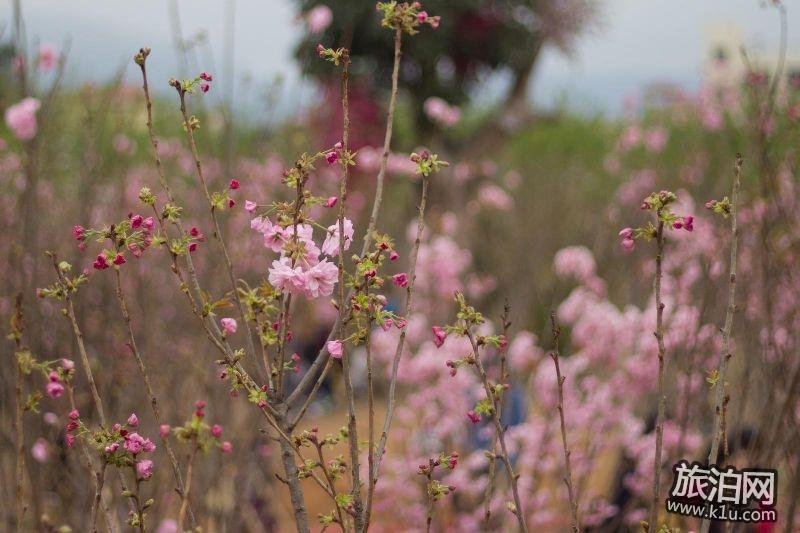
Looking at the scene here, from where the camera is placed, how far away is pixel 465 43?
745 inches

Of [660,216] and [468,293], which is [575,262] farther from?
[660,216]

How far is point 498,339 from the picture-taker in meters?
1.51

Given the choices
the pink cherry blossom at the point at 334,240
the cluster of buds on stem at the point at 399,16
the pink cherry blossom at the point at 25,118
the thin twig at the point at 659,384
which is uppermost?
the pink cherry blossom at the point at 25,118

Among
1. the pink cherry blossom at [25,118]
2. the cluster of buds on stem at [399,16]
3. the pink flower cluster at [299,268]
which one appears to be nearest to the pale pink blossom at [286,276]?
the pink flower cluster at [299,268]

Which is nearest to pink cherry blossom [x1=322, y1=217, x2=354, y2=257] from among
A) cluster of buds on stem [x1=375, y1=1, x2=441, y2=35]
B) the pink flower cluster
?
the pink flower cluster

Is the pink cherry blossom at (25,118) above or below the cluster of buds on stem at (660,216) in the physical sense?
above

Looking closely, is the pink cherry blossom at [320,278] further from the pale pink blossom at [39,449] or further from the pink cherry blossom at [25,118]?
the pink cherry blossom at [25,118]

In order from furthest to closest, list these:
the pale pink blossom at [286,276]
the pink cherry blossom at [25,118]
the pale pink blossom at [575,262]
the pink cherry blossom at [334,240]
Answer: the pale pink blossom at [575,262] < the pink cherry blossom at [25,118] < the pink cherry blossom at [334,240] < the pale pink blossom at [286,276]

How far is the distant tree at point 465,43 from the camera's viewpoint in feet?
57.4

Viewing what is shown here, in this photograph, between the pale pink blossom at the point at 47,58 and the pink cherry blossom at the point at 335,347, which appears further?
the pale pink blossom at the point at 47,58

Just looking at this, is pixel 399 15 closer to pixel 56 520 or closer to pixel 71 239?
pixel 56 520

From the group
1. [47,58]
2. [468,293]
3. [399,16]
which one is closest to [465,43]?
[468,293]

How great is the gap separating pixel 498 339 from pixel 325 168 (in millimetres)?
6473

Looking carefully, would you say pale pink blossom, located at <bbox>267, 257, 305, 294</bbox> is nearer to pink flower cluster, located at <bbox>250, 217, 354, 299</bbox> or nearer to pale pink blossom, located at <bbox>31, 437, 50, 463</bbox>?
pink flower cluster, located at <bbox>250, 217, 354, 299</bbox>
